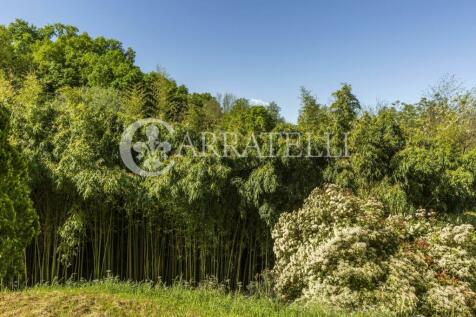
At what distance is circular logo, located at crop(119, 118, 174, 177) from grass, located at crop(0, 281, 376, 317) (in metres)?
2.02

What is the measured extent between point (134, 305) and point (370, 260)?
2.50 meters

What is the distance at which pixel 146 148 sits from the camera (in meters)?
5.75

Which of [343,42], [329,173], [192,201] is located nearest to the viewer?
[192,201]

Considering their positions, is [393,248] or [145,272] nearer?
[393,248]

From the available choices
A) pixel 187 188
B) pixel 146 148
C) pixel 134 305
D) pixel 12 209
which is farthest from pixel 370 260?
pixel 12 209

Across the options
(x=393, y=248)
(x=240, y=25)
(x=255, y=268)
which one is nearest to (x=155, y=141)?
(x=255, y=268)

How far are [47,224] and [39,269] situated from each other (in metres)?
0.76

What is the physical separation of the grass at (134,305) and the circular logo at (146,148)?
6.64ft

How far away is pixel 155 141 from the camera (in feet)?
19.1

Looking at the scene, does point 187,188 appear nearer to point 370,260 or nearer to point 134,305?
point 134,305

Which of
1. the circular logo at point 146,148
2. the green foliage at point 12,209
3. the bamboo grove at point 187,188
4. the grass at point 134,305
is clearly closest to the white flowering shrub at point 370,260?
the bamboo grove at point 187,188

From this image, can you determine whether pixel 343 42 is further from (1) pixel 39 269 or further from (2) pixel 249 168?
(1) pixel 39 269

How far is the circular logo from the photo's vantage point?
5535mm

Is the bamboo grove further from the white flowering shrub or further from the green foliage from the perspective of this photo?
the green foliage
